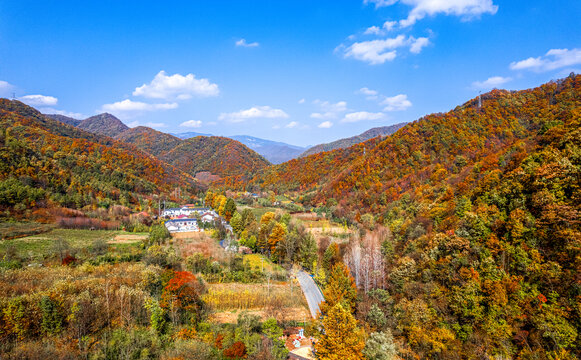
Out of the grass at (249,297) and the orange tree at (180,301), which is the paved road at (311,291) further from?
the orange tree at (180,301)

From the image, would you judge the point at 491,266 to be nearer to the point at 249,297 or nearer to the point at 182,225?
the point at 249,297

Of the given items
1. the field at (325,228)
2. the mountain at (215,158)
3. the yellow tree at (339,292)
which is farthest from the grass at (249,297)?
the mountain at (215,158)

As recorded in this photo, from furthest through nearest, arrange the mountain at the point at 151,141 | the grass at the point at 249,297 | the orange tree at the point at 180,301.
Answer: the mountain at the point at 151,141 < the grass at the point at 249,297 < the orange tree at the point at 180,301

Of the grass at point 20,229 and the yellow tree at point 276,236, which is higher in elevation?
the grass at point 20,229

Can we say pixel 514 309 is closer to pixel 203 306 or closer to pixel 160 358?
pixel 160 358

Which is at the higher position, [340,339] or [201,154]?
[201,154]

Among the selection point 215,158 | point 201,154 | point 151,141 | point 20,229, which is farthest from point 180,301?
point 151,141
